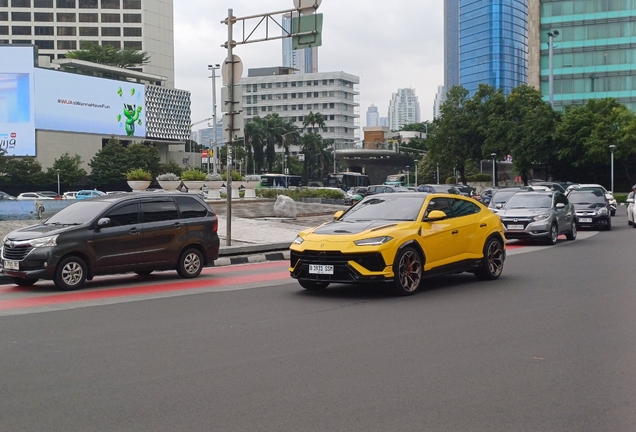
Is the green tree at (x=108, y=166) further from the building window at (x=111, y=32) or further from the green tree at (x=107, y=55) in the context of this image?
the building window at (x=111, y=32)

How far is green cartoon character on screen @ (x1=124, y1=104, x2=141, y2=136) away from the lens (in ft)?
302

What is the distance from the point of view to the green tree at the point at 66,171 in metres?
79.9

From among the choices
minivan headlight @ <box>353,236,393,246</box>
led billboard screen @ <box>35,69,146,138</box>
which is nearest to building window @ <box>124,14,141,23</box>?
led billboard screen @ <box>35,69,146,138</box>

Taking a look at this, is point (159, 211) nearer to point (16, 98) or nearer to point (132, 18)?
point (16, 98)

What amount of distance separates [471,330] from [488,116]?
64.8 metres

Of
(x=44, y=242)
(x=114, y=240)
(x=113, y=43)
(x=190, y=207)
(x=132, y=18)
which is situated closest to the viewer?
(x=44, y=242)

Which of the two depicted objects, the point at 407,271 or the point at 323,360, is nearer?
the point at 323,360

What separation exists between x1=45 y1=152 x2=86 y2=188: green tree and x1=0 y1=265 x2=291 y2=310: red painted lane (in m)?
69.4

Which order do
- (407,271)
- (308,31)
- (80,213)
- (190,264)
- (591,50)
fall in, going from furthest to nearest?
(591,50), (308,31), (190,264), (80,213), (407,271)

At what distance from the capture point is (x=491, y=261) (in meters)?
13.9

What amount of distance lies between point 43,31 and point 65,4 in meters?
5.08

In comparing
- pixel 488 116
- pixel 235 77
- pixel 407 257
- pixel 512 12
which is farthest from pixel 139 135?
pixel 512 12

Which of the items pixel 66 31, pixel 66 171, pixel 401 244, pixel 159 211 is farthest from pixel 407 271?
pixel 66 31

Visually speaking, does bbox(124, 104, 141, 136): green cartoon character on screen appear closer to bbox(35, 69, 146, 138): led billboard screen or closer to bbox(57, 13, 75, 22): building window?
bbox(35, 69, 146, 138): led billboard screen
